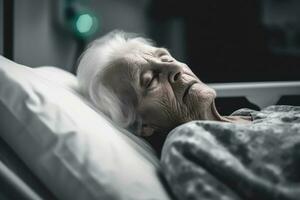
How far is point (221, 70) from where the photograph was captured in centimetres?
235

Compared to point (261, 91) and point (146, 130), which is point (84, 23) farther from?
point (146, 130)

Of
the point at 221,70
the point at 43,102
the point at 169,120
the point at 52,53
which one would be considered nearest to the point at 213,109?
the point at 169,120

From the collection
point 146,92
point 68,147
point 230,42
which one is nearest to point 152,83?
point 146,92

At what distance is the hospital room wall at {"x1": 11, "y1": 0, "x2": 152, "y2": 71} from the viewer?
2061 millimetres

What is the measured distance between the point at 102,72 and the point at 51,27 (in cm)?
108

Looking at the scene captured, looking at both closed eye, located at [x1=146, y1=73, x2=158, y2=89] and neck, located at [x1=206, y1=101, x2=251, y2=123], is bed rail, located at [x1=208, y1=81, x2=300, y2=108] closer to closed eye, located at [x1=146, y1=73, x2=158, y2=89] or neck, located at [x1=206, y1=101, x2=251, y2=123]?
neck, located at [x1=206, y1=101, x2=251, y2=123]

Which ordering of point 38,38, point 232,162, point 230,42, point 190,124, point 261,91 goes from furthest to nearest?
point 230,42 < point 38,38 < point 261,91 < point 190,124 < point 232,162

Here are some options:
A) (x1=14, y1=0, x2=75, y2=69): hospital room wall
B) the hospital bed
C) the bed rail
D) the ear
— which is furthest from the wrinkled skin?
(x1=14, y1=0, x2=75, y2=69): hospital room wall

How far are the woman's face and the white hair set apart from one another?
4 cm

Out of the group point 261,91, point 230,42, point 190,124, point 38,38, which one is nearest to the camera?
point 190,124

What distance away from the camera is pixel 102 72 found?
1.26 metres

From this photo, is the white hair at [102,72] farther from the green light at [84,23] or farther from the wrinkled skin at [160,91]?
the green light at [84,23]

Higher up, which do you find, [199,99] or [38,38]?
[199,99]

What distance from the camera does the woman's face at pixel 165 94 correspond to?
48.1 inches
